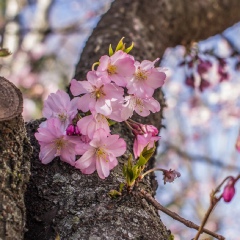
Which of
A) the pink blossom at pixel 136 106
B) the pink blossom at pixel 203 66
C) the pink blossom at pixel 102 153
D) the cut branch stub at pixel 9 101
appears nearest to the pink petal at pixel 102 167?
the pink blossom at pixel 102 153

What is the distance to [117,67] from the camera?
1.04 meters

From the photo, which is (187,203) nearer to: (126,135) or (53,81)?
(53,81)

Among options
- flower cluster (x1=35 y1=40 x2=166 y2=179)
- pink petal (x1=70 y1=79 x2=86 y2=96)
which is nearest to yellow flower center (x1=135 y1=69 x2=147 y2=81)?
flower cluster (x1=35 y1=40 x2=166 y2=179)

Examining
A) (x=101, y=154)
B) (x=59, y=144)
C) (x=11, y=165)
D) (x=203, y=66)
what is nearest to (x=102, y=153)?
(x=101, y=154)

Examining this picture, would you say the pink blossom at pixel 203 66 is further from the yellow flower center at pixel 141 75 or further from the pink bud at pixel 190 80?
the yellow flower center at pixel 141 75

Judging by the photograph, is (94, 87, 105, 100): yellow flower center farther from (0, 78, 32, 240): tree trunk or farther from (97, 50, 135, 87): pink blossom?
(0, 78, 32, 240): tree trunk

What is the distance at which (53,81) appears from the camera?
19.1ft

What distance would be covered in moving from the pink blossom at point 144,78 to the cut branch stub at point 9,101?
26 cm

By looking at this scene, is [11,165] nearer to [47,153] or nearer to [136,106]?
[47,153]

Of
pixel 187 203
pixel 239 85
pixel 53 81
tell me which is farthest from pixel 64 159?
pixel 239 85

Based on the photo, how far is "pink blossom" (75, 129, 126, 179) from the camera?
1031mm

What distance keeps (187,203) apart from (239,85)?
8.20ft

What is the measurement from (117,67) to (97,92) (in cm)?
7

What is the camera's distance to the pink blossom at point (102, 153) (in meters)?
1.03
